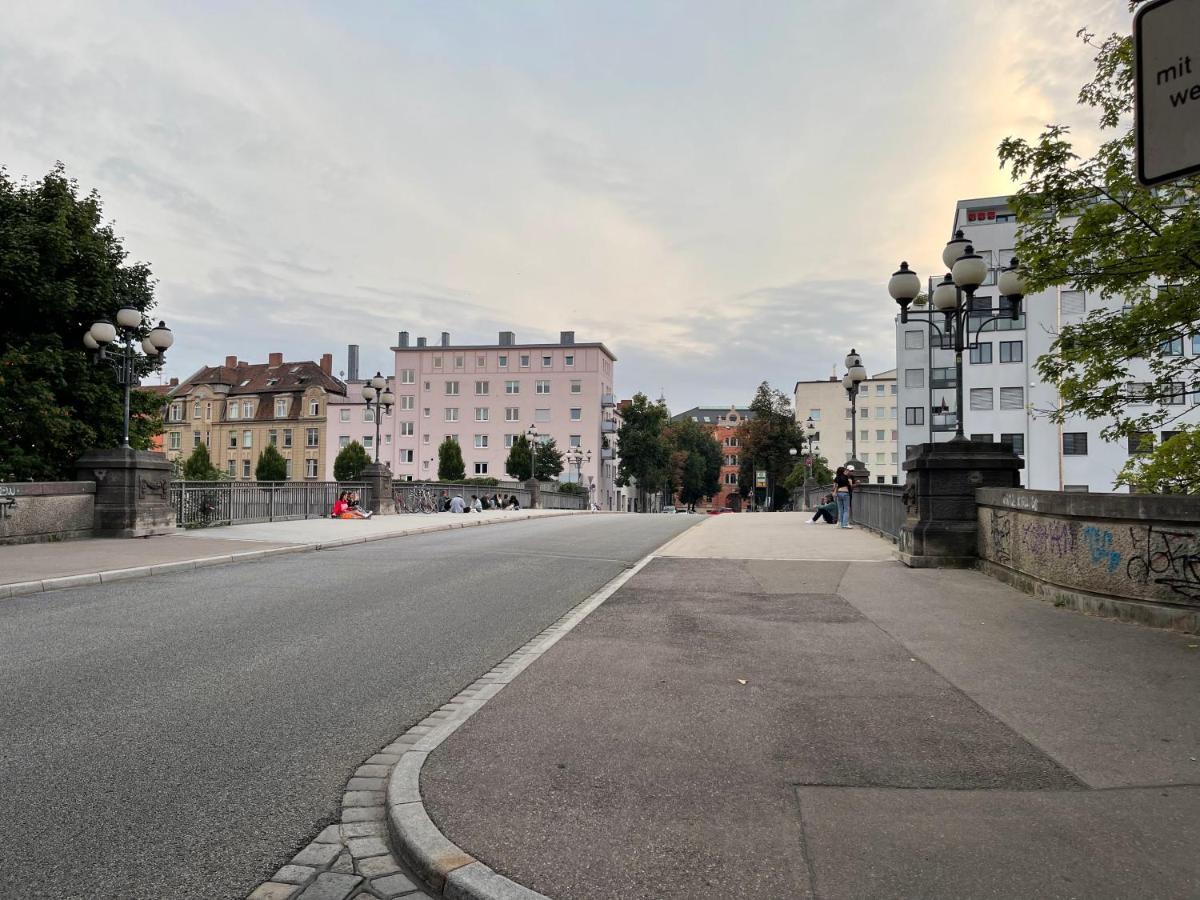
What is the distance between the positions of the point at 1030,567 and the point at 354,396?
294 ft

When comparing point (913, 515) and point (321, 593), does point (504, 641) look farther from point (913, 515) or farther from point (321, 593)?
point (913, 515)

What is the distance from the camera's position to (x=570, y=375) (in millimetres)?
94125

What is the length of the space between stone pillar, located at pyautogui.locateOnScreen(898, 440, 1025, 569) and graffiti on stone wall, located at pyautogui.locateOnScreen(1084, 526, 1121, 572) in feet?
12.6

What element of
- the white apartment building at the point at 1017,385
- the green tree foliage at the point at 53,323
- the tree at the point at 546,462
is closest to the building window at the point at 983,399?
the white apartment building at the point at 1017,385

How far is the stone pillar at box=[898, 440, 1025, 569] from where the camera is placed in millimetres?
12148

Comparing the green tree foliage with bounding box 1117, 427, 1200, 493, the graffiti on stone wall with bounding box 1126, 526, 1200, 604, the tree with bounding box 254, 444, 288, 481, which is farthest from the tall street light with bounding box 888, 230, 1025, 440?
the tree with bounding box 254, 444, 288, 481

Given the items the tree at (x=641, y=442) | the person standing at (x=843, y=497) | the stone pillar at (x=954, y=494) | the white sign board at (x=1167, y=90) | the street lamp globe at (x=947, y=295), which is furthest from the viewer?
the tree at (x=641, y=442)

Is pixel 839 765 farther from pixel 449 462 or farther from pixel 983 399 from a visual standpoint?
pixel 449 462

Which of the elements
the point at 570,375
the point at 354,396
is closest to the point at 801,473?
the point at 570,375

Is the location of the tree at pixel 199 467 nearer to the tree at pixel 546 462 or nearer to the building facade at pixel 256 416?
the building facade at pixel 256 416

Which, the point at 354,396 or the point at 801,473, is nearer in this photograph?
the point at 801,473

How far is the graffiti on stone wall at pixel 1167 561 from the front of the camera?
721 cm

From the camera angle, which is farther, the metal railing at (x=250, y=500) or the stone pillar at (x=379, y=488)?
the stone pillar at (x=379, y=488)

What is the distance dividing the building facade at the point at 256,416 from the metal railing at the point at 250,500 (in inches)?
2339
